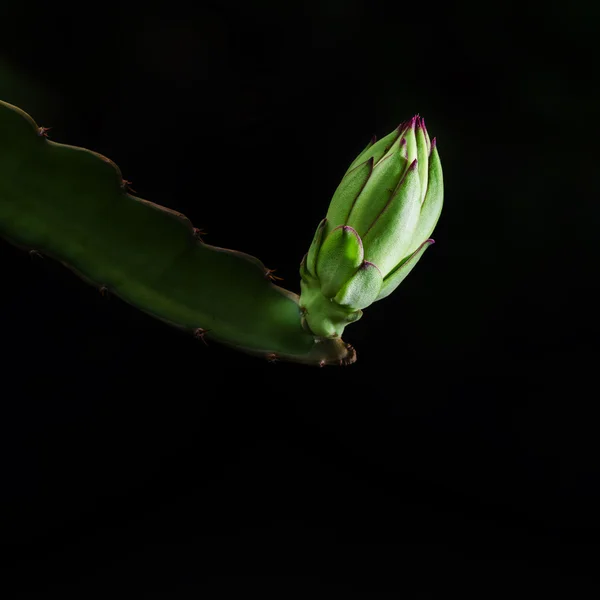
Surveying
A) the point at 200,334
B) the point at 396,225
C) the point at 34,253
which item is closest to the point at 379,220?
the point at 396,225

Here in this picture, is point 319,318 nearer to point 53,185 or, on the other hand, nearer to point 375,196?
point 375,196

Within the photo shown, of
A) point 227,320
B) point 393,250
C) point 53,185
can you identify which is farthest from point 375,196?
point 53,185

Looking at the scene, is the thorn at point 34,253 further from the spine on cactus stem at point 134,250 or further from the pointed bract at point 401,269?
the pointed bract at point 401,269

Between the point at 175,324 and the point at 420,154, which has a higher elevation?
the point at 420,154

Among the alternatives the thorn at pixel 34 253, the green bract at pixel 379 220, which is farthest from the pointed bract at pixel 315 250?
the thorn at pixel 34 253

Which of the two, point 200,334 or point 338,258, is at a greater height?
point 338,258

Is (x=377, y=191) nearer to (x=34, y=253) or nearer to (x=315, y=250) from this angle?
(x=315, y=250)
